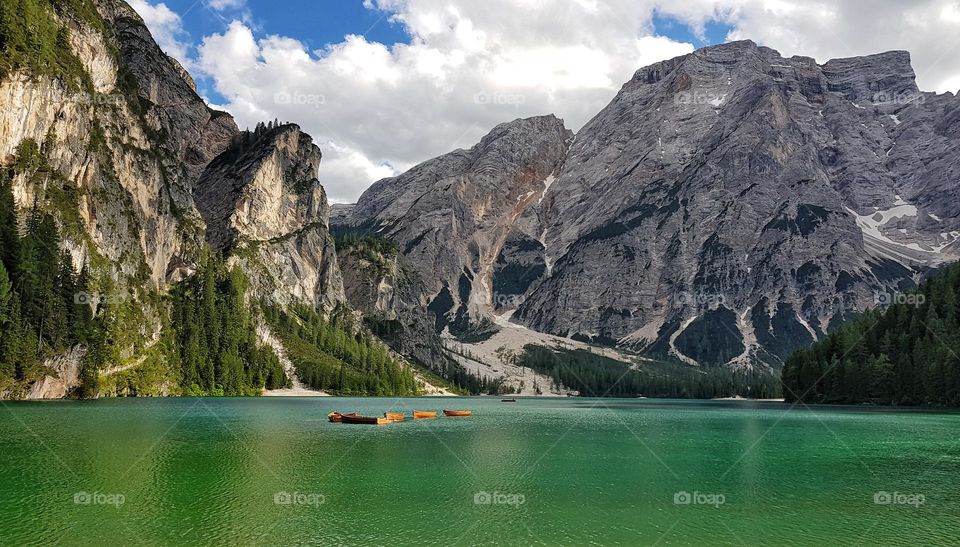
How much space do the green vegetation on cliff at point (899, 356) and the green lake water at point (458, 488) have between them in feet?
214

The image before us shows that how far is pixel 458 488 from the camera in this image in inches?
1438

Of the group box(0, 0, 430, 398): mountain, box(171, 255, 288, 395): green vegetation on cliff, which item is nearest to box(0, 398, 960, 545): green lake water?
box(0, 0, 430, 398): mountain

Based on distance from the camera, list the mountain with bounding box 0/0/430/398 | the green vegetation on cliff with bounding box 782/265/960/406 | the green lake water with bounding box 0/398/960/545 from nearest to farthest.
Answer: the green lake water with bounding box 0/398/960/545 → the mountain with bounding box 0/0/430/398 → the green vegetation on cliff with bounding box 782/265/960/406

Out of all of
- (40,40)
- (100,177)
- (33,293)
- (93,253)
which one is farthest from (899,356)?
(40,40)

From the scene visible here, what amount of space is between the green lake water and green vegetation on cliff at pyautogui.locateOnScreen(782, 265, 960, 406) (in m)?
65.3

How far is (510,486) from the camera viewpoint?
3769 cm

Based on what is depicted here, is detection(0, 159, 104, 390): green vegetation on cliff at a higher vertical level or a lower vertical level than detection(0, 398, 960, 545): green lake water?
higher

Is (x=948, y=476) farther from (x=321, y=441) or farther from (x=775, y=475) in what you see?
(x=321, y=441)

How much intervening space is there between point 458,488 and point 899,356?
12818cm

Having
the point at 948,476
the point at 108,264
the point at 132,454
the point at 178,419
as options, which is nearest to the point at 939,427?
the point at 948,476

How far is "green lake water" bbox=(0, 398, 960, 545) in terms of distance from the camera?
26922 millimetres

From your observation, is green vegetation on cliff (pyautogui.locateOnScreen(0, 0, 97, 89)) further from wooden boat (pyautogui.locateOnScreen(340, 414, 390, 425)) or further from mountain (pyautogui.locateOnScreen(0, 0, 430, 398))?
wooden boat (pyautogui.locateOnScreen(340, 414, 390, 425))

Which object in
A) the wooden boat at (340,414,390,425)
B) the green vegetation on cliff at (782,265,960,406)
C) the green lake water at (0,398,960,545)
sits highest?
the green vegetation on cliff at (782,265,960,406)

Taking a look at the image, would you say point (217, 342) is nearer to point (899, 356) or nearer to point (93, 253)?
Answer: point (93, 253)
